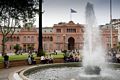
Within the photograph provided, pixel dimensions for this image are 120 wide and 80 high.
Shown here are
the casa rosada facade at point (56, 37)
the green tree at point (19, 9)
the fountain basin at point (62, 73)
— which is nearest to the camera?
the fountain basin at point (62, 73)

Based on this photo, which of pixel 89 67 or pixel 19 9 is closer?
pixel 89 67

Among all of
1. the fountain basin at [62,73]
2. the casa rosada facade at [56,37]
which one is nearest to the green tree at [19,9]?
the fountain basin at [62,73]

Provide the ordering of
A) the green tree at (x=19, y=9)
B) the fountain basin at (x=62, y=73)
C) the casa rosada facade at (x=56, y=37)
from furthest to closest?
the casa rosada facade at (x=56, y=37), the green tree at (x=19, y=9), the fountain basin at (x=62, y=73)

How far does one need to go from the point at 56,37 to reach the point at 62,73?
99852 mm

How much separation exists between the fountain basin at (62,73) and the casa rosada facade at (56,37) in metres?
91.1

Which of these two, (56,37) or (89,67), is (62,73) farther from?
(56,37)

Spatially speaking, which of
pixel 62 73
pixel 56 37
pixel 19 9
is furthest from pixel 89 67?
pixel 56 37

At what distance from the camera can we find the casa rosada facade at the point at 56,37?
404ft

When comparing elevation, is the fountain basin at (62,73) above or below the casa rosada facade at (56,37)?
below

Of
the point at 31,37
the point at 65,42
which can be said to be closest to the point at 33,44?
the point at 31,37

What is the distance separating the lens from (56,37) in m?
125

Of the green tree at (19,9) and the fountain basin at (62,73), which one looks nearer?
the fountain basin at (62,73)

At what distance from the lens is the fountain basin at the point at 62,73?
835 inches

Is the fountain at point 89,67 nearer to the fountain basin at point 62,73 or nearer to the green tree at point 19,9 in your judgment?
the fountain basin at point 62,73
